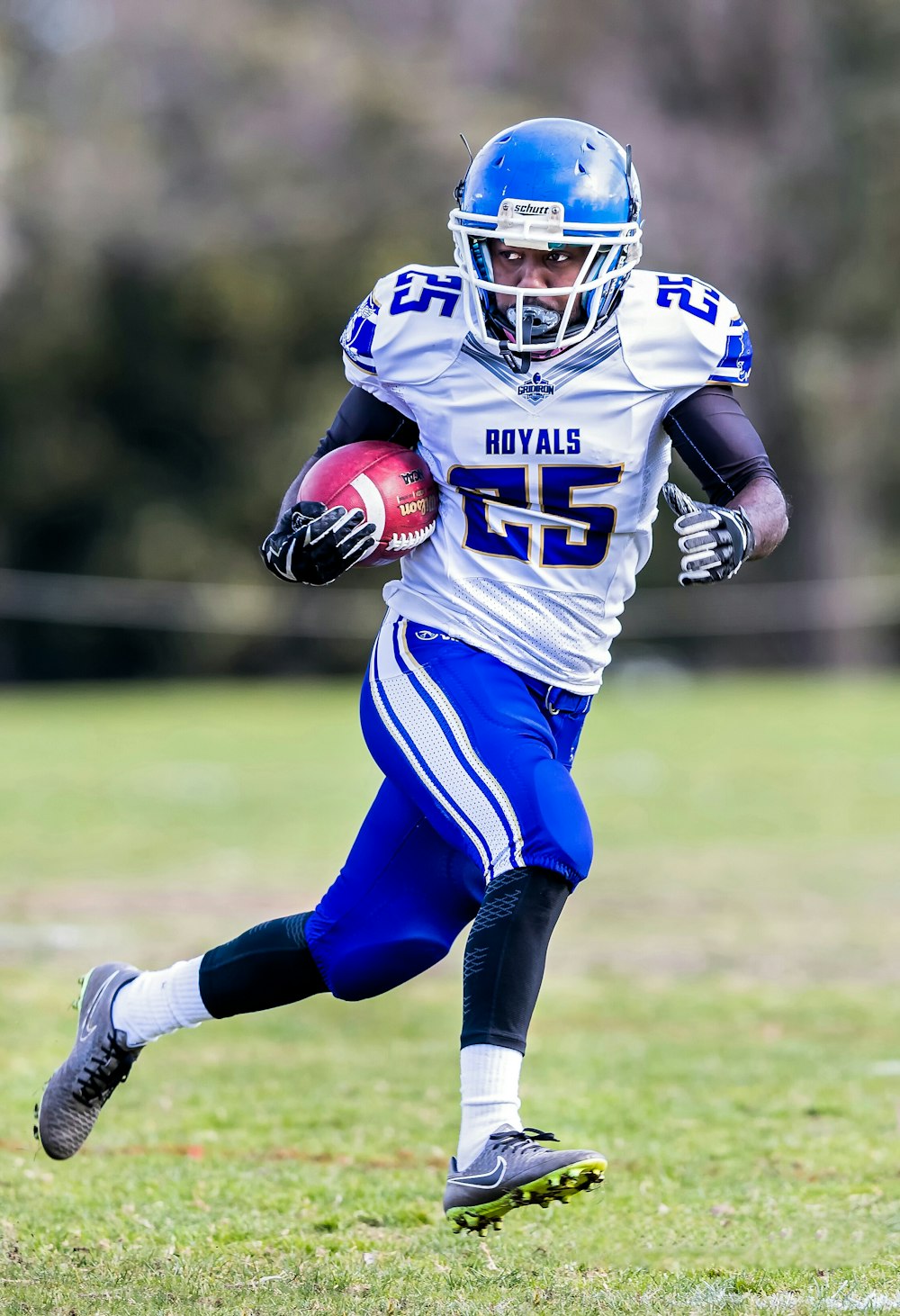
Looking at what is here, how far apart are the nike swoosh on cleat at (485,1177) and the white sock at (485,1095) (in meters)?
0.04

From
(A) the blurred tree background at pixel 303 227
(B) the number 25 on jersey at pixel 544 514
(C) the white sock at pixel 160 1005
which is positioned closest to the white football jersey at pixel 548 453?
(B) the number 25 on jersey at pixel 544 514

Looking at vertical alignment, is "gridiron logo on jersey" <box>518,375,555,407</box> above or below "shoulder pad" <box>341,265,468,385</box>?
below

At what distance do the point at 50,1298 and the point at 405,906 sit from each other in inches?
37.7

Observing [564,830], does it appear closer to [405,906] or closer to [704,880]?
[405,906]

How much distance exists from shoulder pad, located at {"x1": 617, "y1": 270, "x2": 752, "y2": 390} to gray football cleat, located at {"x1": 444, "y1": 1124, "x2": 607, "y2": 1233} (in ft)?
4.81

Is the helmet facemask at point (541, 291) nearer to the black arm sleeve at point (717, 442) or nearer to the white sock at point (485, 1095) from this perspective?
the black arm sleeve at point (717, 442)

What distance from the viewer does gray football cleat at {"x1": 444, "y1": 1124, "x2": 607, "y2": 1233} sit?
119 inches

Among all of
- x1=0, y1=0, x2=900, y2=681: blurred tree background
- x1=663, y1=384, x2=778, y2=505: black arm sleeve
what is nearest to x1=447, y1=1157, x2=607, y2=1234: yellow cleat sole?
x1=663, y1=384, x2=778, y2=505: black arm sleeve

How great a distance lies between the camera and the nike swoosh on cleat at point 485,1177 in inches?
122

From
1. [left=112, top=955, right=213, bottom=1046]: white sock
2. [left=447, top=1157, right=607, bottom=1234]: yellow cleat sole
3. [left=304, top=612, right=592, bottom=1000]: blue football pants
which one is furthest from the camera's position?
[left=112, top=955, right=213, bottom=1046]: white sock

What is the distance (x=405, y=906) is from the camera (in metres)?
3.67

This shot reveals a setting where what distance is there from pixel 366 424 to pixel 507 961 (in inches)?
50.3

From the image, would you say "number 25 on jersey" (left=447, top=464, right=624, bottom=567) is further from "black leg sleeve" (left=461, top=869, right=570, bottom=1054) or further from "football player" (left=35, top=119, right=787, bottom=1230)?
"black leg sleeve" (left=461, top=869, right=570, bottom=1054)

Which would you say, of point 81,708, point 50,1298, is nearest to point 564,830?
point 50,1298
